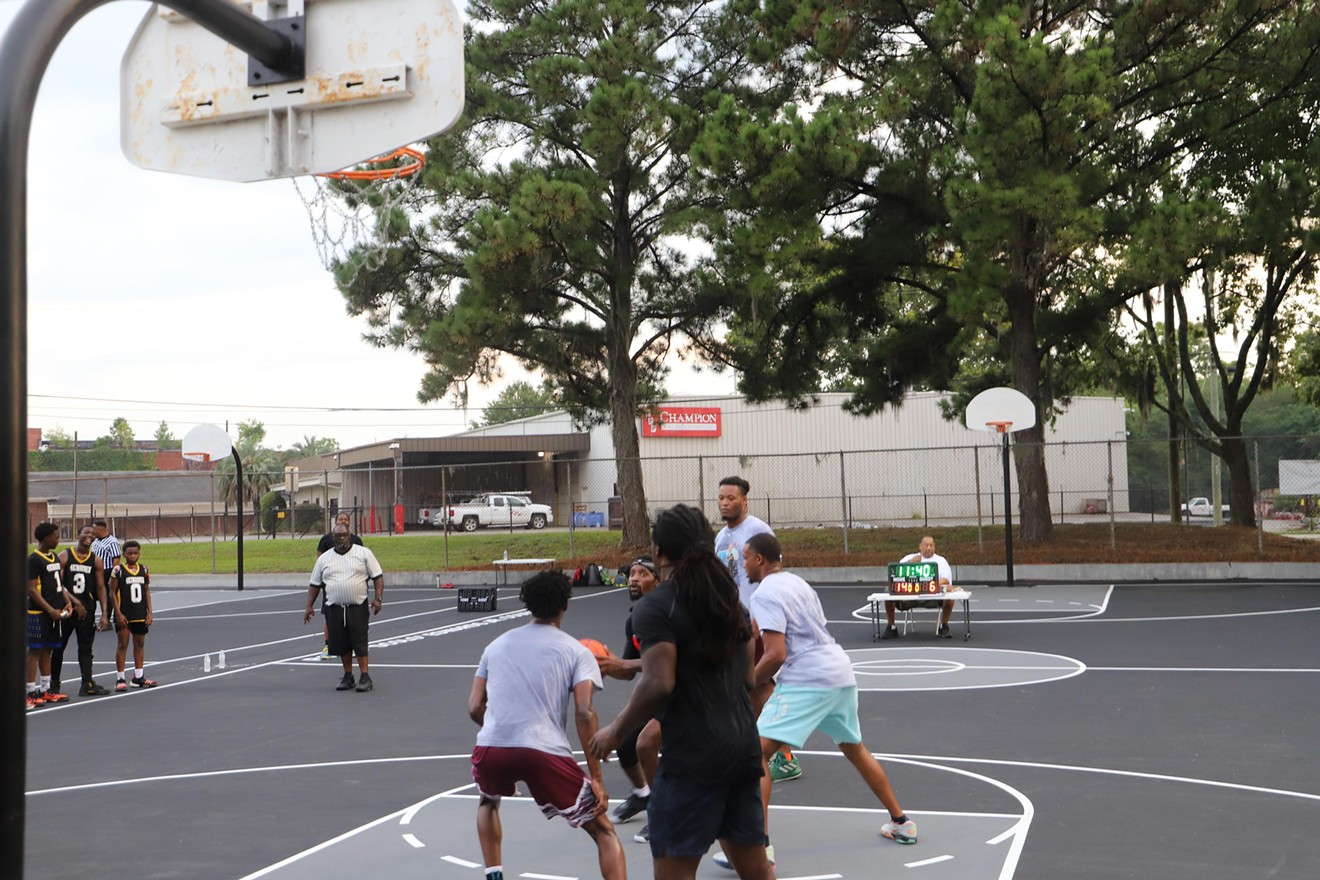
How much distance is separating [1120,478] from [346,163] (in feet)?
184

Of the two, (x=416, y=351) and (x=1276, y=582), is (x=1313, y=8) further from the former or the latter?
(x=416, y=351)

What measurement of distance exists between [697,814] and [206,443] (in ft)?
95.0

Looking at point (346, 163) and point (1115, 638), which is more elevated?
point (346, 163)

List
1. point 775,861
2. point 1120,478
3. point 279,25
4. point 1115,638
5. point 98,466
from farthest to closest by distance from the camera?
point 98,466
point 1120,478
point 1115,638
point 775,861
point 279,25

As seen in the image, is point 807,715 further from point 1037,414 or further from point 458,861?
point 1037,414

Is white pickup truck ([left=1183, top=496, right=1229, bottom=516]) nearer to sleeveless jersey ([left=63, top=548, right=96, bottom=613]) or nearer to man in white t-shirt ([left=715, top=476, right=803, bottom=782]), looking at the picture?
sleeveless jersey ([left=63, top=548, right=96, bottom=613])

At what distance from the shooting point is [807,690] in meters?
7.34

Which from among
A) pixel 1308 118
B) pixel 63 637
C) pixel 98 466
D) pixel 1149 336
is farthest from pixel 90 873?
pixel 98 466

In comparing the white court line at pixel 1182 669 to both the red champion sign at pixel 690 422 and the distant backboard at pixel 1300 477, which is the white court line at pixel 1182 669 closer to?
the distant backboard at pixel 1300 477

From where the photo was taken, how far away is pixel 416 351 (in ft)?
111

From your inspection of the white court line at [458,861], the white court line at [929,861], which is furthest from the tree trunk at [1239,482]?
the white court line at [458,861]

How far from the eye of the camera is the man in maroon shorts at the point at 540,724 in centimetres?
613

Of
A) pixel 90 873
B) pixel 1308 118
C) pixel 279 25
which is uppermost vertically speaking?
pixel 1308 118

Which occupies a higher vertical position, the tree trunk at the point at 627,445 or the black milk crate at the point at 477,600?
the tree trunk at the point at 627,445
